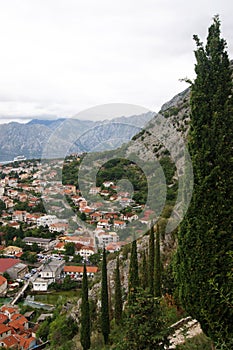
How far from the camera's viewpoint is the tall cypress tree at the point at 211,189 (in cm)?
429

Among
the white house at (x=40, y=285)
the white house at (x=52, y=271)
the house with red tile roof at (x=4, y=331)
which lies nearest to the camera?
the house with red tile roof at (x=4, y=331)

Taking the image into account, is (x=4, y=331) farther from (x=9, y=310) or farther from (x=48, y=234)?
(x=48, y=234)

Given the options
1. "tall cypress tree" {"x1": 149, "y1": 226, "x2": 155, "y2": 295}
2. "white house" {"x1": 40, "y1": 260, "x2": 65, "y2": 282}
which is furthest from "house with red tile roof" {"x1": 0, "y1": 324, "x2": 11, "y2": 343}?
"tall cypress tree" {"x1": 149, "y1": 226, "x2": 155, "y2": 295}

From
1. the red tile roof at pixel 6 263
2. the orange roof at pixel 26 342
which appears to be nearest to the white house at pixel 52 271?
the red tile roof at pixel 6 263

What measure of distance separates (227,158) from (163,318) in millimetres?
2275

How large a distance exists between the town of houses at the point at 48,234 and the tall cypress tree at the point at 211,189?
2924 mm

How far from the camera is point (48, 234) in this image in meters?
28.5

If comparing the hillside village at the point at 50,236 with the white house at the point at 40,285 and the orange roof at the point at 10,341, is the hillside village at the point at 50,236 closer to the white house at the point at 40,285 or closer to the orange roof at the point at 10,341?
the white house at the point at 40,285

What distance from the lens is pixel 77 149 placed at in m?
6.35

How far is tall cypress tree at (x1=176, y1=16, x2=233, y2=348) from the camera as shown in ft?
14.1

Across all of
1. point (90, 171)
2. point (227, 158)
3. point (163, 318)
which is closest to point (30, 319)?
point (90, 171)

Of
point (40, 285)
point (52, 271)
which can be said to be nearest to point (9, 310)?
point (40, 285)

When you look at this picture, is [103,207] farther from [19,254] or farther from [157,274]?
[19,254]

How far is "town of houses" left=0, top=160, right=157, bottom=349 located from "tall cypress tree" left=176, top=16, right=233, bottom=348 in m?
2.92
